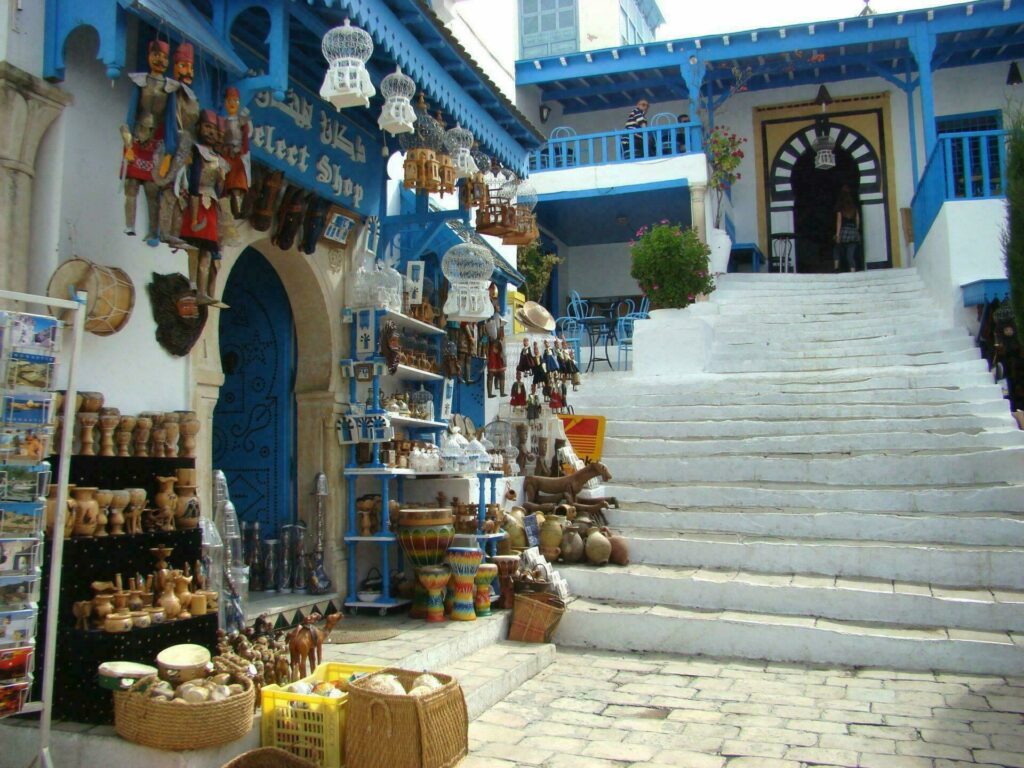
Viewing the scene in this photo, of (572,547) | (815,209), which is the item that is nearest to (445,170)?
(572,547)

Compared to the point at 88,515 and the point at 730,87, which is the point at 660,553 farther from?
the point at 730,87

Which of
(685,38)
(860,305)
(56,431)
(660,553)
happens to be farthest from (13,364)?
(685,38)

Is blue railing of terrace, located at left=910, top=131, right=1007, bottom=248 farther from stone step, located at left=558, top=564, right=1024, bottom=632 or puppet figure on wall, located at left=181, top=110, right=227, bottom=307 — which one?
puppet figure on wall, located at left=181, top=110, right=227, bottom=307

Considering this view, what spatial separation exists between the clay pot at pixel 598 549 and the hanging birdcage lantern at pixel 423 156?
3252 millimetres

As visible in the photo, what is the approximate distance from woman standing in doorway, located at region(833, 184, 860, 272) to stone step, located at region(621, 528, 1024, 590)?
9.98m

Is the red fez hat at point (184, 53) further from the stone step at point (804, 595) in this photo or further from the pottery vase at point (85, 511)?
the stone step at point (804, 595)

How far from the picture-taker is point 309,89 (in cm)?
665

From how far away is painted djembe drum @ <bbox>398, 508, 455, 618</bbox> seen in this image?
22.6 ft

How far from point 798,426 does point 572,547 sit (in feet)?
11.2

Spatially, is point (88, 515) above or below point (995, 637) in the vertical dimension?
above

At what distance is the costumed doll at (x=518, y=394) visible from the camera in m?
9.81

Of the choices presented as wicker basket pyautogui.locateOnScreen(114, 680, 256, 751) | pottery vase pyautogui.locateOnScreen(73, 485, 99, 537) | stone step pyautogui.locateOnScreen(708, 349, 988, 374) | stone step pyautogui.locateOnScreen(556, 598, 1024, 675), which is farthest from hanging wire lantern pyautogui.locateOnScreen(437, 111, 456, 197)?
stone step pyautogui.locateOnScreen(708, 349, 988, 374)

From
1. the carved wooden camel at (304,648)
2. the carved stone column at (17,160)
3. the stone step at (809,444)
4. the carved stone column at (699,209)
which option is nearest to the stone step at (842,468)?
the stone step at (809,444)

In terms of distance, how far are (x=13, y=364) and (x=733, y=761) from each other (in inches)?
148
